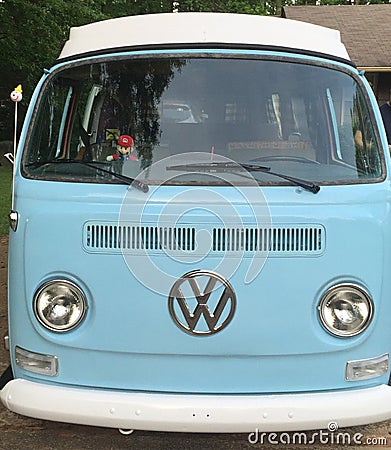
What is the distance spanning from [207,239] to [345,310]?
0.71 meters

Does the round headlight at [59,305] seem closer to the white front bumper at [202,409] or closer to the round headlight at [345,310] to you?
the white front bumper at [202,409]

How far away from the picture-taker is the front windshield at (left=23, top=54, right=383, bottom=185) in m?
3.24

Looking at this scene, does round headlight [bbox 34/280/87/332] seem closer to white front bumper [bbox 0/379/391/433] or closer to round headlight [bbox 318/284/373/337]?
white front bumper [bbox 0/379/391/433]

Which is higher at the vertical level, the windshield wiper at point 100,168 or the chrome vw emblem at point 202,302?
the windshield wiper at point 100,168

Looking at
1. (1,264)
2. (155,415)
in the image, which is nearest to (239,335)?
(155,415)

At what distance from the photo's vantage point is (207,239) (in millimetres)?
2850

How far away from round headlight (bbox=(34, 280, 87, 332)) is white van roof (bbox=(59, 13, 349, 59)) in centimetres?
136

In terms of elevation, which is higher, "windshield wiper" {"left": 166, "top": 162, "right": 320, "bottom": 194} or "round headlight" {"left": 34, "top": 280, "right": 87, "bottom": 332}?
"windshield wiper" {"left": 166, "top": 162, "right": 320, "bottom": 194}

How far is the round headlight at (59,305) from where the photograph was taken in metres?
2.92

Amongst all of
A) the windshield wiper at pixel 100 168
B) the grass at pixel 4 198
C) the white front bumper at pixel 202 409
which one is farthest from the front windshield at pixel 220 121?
the grass at pixel 4 198

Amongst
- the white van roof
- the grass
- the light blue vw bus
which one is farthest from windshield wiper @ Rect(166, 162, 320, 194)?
the grass

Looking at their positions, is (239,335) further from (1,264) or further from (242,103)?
(1,264)

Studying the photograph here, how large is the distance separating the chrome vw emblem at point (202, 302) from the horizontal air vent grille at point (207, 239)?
12 centimetres

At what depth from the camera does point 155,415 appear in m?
2.78
